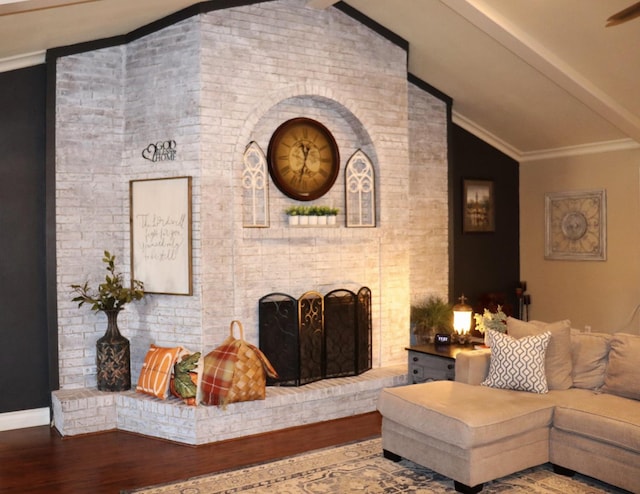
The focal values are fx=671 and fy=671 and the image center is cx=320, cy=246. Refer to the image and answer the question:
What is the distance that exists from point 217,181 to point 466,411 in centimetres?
257

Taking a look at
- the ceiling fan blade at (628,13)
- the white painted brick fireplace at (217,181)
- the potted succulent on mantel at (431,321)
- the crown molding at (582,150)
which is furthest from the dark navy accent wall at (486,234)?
the ceiling fan blade at (628,13)

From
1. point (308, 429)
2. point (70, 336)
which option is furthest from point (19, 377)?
point (308, 429)

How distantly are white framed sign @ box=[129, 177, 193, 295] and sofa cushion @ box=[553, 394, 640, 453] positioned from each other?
2854 millimetres

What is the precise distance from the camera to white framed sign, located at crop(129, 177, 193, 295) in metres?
5.25

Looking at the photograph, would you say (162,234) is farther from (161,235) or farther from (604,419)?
(604,419)

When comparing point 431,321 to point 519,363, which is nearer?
point 519,363

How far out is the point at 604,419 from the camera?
3900mm

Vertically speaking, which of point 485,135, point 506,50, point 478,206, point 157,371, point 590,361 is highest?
point 506,50

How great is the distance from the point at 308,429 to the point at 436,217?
9.76ft

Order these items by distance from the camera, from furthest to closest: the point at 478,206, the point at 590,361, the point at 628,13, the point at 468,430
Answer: the point at 478,206 < the point at 590,361 < the point at 468,430 < the point at 628,13

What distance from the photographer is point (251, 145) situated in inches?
219

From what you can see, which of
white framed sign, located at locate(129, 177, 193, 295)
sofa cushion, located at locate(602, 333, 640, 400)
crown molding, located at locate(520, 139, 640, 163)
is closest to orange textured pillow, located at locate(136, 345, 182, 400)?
white framed sign, located at locate(129, 177, 193, 295)

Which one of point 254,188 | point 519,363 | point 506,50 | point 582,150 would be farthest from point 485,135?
point 519,363

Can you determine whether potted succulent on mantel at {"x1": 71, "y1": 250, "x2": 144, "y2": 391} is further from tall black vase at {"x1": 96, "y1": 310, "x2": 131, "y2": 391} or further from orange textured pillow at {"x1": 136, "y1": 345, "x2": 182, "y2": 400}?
orange textured pillow at {"x1": 136, "y1": 345, "x2": 182, "y2": 400}
